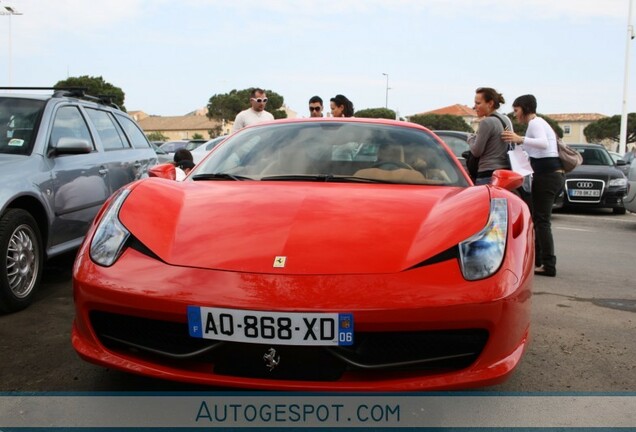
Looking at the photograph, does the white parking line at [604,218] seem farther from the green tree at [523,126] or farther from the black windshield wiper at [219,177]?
the black windshield wiper at [219,177]

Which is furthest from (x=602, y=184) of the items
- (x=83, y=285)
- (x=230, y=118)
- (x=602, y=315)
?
(x=230, y=118)

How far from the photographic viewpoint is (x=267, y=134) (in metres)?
3.63

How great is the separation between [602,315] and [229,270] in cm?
287

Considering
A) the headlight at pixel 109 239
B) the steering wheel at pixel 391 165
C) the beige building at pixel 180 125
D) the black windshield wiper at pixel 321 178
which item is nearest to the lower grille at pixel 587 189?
the steering wheel at pixel 391 165

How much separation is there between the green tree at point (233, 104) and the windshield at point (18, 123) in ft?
Result: 259

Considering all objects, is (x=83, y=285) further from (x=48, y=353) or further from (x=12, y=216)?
(x=12, y=216)

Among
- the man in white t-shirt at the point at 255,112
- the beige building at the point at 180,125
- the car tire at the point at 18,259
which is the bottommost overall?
the beige building at the point at 180,125

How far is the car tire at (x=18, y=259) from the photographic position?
3.67 metres

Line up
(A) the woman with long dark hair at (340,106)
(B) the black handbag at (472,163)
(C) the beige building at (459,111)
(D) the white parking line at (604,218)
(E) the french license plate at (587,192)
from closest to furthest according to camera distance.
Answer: (B) the black handbag at (472,163) → (A) the woman with long dark hair at (340,106) → (D) the white parking line at (604,218) → (E) the french license plate at (587,192) → (C) the beige building at (459,111)

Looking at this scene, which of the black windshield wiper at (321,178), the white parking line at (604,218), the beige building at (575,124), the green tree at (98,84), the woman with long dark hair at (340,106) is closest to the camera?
the black windshield wiper at (321,178)

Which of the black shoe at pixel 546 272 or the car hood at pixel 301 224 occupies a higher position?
the car hood at pixel 301 224

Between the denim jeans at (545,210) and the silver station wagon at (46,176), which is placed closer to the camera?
the silver station wagon at (46,176)

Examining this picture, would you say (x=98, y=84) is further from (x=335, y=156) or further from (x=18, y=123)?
(x=335, y=156)

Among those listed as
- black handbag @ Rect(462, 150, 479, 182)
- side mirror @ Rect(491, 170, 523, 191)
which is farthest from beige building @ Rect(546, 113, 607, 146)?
side mirror @ Rect(491, 170, 523, 191)
